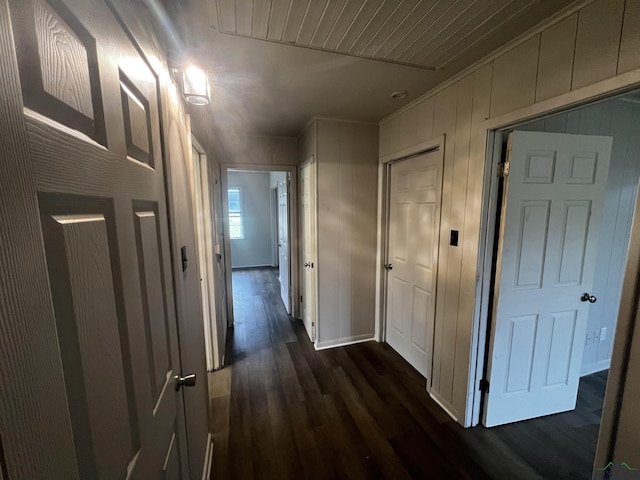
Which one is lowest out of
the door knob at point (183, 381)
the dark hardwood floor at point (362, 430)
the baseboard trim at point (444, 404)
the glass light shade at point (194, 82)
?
the dark hardwood floor at point (362, 430)

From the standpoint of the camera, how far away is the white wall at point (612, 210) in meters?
1.89

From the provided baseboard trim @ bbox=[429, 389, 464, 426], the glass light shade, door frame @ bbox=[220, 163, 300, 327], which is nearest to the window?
door frame @ bbox=[220, 163, 300, 327]

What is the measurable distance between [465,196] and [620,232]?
5.16ft

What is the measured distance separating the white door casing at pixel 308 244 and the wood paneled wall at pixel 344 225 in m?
0.11

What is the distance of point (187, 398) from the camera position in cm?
110

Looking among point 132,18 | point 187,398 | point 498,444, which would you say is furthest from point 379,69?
point 498,444

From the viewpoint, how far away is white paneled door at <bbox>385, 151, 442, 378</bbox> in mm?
2090

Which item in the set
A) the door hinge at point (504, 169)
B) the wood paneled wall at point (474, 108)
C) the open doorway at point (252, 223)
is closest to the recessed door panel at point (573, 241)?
the door hinge at point (504, 169)

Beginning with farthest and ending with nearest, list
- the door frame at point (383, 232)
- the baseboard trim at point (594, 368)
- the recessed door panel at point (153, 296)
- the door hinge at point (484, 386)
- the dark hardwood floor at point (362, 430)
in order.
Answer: the door frame at point (383, 232) → the baseboard trim at point (594, 368) → the door hinge at point (484, 386) → the dark hardwood floor at point (362, 430) → the recessed door panel at point (153, 296)

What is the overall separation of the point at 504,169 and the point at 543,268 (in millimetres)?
709

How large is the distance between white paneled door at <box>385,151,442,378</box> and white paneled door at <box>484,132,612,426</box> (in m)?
0.46

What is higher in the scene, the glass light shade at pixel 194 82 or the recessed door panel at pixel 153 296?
the glass light shade at pixel 194 82

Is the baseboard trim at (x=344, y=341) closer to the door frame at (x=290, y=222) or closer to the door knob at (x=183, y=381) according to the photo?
the door frame at (x=290, y=222)

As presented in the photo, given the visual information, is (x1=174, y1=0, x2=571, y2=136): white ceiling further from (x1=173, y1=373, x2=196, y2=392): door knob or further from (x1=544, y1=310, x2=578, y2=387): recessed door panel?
(x1=544, y1=310, x2=578, y2=387): recessed door panel
